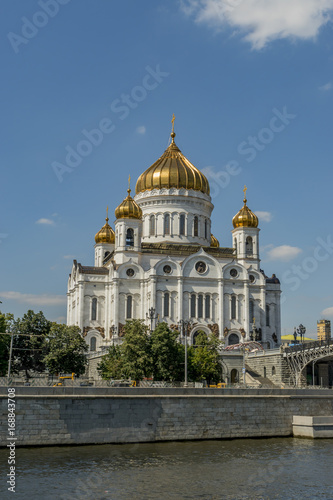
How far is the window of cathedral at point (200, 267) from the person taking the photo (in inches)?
2975

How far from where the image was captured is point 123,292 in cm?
7450

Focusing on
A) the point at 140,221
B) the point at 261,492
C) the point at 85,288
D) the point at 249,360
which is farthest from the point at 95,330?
the point at 261,492

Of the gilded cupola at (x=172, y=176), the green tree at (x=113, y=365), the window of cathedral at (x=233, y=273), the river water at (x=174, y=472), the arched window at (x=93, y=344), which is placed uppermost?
the gilded cupola at (x=172, y=176)

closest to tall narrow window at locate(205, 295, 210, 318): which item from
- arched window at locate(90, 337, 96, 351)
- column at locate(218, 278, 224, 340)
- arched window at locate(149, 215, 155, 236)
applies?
column at locate(218, 278, 224, 340)

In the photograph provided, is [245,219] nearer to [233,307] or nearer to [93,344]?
[233,307]

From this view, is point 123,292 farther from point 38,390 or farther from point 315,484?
point 315,484

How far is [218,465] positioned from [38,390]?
1102cm

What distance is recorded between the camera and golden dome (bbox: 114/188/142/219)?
76.1 meters

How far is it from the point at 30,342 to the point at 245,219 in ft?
110

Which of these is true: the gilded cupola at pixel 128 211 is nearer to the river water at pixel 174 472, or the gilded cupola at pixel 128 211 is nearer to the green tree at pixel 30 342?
the green tree at pixel 30 342

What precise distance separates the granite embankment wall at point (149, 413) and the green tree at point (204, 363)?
47.5ft

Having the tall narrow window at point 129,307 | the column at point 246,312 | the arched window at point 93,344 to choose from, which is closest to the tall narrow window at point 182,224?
the column at point 246,312

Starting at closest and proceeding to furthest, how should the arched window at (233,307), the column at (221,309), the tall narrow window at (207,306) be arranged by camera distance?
the column at (221,309)
the tall narrow window at (207,306)
the arched window at (233,307)

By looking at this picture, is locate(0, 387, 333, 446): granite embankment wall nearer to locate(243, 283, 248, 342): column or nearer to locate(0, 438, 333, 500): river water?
locate(0, 438, 333, 500): river water
